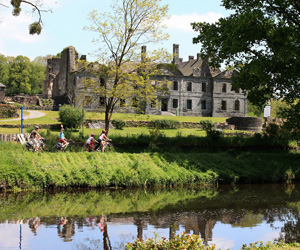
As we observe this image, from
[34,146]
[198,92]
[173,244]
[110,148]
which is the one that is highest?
[198,92]

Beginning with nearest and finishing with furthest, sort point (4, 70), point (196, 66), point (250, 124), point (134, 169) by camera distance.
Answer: point (134, 169) < point (250, 124) < point (196, 66) < point (4, 70)

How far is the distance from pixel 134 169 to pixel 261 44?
10597mm

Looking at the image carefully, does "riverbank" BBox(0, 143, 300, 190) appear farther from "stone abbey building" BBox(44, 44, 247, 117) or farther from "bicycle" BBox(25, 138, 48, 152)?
"stone abbey building" BBox(44, 44, 247, 117)

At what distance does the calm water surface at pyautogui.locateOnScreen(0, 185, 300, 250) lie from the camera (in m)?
10.5

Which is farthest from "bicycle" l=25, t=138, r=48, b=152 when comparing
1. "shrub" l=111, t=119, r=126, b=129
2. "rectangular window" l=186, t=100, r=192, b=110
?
"rectangular window" l=186, t=100, r=192, b=110

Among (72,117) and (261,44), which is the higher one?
(261,44)

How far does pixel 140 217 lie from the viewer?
1299 centimetres

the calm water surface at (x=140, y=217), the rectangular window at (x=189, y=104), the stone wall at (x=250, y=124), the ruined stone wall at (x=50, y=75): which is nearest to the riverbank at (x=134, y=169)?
the calm water surface at (x=140, y=217)

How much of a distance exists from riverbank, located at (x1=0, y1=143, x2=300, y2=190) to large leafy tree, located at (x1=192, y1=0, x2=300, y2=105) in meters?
4.29

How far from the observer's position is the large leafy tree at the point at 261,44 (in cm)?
2161

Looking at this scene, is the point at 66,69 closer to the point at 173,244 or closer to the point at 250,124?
the point at 250,124

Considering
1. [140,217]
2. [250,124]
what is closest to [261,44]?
[140,217]

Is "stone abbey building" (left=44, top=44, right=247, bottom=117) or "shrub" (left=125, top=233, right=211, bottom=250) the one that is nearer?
"shrub" (left=125, top=233, right=211, bottom=250)

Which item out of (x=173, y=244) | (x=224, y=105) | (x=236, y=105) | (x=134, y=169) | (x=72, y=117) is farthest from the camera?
(x=236, y=105)
